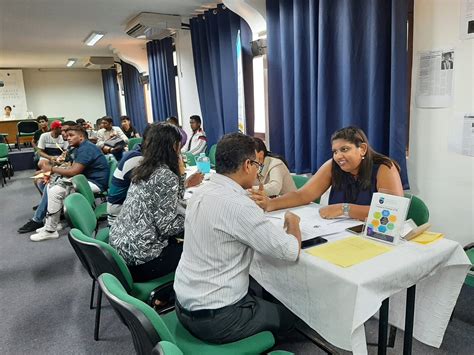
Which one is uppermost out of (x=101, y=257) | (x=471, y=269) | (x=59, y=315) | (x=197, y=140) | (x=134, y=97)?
(x=134, y=97)

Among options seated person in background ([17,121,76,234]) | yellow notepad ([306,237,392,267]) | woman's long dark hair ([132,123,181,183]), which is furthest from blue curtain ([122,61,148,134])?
yellow notepad ([306,237,392,267])

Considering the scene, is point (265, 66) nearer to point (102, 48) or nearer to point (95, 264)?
point (95, 264)

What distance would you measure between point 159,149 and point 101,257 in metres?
0.66

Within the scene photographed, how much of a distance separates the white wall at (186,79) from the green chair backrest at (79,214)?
3.67m

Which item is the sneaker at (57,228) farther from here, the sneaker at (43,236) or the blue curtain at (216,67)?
the blue curtain at (216,67)

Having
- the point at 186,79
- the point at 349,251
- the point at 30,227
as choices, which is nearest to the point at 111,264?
the point at 349,251

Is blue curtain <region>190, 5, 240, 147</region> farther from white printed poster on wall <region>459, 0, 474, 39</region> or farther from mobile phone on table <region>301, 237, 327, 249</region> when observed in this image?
mobile phone on table <region>301, 237, 327, 249</region>

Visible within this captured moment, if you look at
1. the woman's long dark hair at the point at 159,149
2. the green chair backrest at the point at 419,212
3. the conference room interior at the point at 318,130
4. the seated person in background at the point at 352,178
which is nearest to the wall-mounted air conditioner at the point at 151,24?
the conference room interior at the point at 318,130

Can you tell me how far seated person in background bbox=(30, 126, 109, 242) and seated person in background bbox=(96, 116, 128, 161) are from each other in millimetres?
1869

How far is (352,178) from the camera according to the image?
6.72 ft

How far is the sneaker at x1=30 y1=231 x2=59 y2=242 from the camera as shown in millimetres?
3832

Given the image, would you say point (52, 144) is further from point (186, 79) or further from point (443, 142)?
point (443, 142)

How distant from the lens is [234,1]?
3500 millimetres

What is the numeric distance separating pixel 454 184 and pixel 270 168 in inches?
47.7
